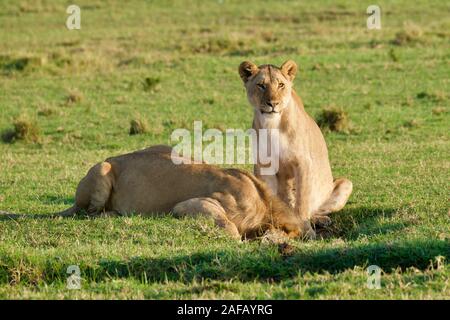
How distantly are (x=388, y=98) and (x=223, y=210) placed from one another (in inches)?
410

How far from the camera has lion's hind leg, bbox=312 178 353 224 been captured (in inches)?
438

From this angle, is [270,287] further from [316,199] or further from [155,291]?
[316,199]

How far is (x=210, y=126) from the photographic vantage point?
686 inches

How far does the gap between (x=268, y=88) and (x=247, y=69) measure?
0.42 m

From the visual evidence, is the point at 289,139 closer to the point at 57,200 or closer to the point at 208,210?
the point at 208,210

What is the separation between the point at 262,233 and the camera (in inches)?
377

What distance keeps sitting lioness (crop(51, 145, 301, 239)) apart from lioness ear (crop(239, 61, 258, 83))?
1.17 metres

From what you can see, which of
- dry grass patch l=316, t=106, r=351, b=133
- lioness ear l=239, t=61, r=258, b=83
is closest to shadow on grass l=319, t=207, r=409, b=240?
lioness ear l=239, t=61, r=258, b=83

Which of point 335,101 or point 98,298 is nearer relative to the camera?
point 98,298

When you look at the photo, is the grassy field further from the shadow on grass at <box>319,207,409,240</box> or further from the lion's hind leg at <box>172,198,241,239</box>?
the lion's hind leg at <box>172,198,241,239</box>

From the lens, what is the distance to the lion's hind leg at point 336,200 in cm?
1112

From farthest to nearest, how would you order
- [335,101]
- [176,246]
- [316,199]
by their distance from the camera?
[335,101]
[316,199]
[176,246]

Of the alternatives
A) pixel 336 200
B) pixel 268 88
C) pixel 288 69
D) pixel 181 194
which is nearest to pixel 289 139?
pixel 268 88

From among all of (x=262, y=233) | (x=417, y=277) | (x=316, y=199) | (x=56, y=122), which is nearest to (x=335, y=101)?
(x=56, y=122)
